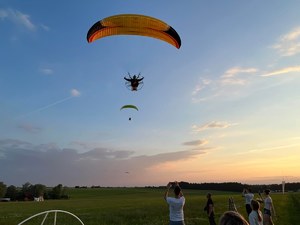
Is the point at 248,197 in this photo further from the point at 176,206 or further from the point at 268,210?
the point at 176,206

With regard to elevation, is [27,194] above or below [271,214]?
above

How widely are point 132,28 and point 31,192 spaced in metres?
129

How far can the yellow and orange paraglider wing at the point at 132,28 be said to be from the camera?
19656mm

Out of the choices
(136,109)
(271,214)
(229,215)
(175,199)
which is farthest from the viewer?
(136,109)

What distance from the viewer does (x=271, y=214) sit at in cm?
1772

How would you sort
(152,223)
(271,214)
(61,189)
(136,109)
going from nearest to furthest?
(271,214)
(152,223)
(136,109)
(61,189)

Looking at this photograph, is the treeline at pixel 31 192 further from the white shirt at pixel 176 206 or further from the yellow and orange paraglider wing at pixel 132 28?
the white shirt at pixel 176 206

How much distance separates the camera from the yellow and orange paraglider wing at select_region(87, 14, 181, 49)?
19.7 metres

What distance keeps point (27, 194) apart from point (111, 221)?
4610 inches

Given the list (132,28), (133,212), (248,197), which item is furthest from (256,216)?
(133,212)

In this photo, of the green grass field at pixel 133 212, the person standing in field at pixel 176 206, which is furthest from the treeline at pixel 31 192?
the person standing in field at pixel 176 206

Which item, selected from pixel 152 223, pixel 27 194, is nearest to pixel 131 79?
pixel 152 223

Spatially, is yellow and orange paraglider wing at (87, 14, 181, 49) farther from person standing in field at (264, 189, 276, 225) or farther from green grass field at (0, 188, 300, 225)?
green grass field at (0, 188, 300, 225)

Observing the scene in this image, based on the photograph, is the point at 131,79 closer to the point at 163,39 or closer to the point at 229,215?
the point at 163,39
